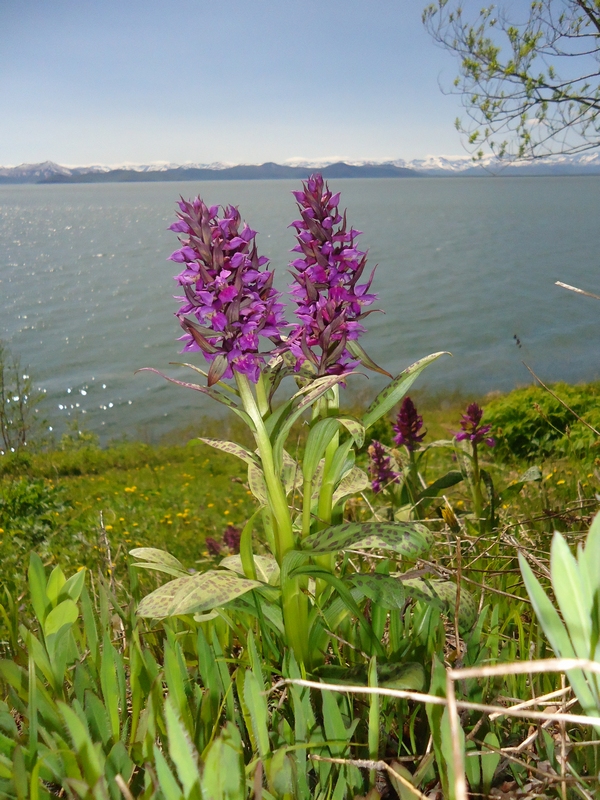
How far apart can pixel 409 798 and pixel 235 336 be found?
0.91 m

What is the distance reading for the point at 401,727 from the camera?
42.3 inches

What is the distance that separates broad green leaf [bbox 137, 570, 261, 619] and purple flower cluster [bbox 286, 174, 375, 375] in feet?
1.82

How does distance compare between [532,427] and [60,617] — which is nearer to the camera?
[60,617]

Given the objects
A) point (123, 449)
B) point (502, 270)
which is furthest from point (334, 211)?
point (502, 270)

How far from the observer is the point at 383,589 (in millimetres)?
1191

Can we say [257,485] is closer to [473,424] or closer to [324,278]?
[324,278]

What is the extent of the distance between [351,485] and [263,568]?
35 cm

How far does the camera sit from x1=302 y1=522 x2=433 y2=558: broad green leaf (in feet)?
3.88

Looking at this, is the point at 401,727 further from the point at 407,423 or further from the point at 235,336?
the point at 407,423

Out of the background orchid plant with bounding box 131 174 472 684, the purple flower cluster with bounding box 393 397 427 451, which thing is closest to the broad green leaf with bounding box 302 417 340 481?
the background orchid plant with bounding box 131 174 472 684

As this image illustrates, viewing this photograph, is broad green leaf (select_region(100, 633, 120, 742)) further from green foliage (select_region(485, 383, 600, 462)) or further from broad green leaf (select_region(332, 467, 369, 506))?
green foliage (select_region(485, 383, 600, 462))

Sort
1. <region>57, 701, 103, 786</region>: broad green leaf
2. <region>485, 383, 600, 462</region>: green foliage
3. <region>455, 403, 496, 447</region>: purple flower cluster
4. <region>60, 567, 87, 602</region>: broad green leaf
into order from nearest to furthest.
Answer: <region>57, 701, 103, 786</region>: broad green leaf < <region>60, 567, 87, 602</region>: broad green leaf < <region>455, 403, 496, 447</region>: purple flower cluster < <region>485, 383, 600, 462</region>: green foliage

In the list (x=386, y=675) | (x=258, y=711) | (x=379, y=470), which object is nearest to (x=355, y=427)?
(x=386, y=675)

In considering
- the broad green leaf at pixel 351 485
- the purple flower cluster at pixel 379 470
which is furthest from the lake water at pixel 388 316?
the broad green leaf at pixel 351 485
